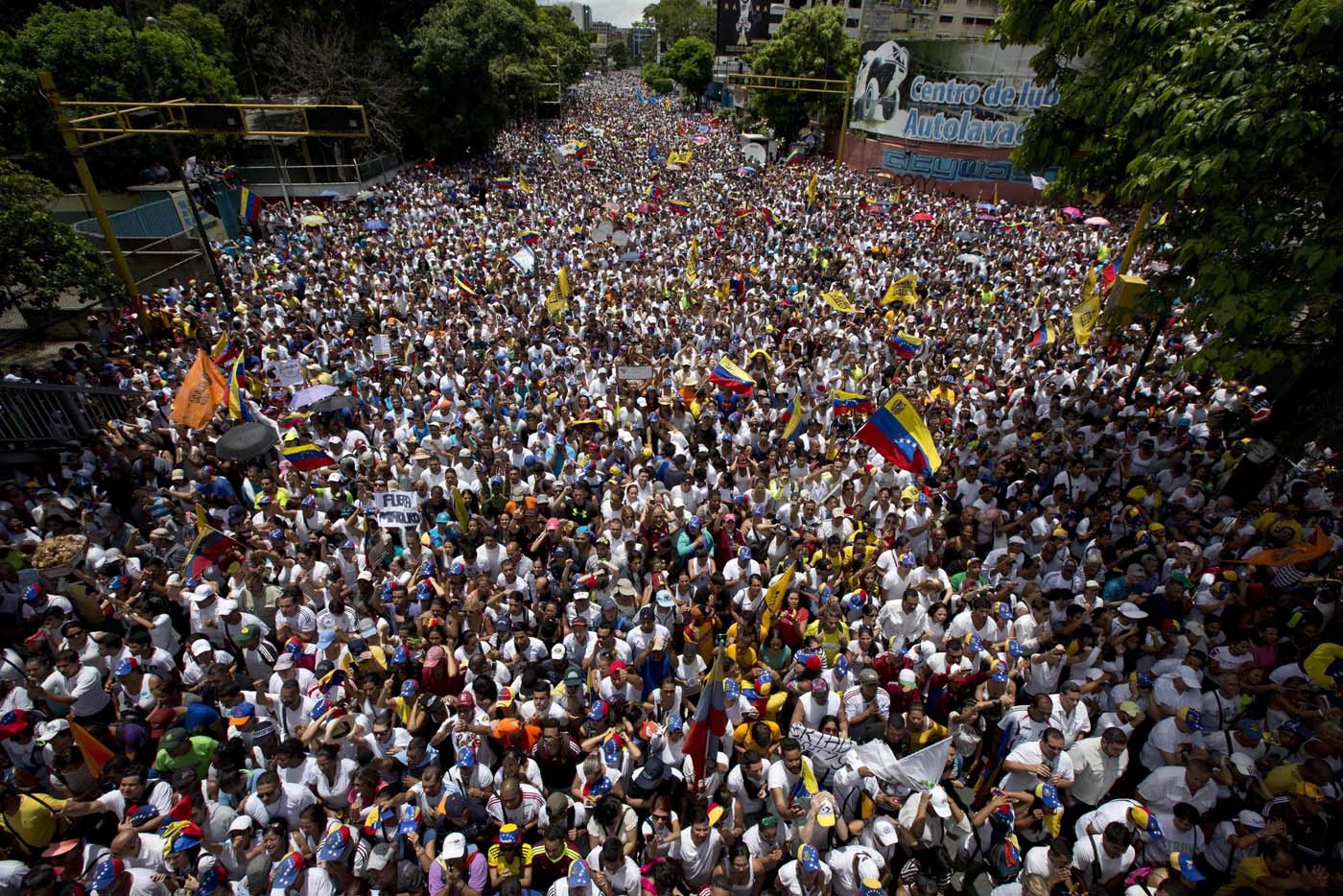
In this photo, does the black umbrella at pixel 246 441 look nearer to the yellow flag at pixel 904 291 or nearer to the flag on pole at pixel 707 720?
the flag on pole at pixel 707 720

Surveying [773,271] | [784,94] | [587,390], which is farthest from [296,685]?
[784,94]

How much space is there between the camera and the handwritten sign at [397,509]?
23.0 ft

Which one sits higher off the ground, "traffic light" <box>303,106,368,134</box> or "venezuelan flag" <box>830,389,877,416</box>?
"traffic light" <box>303,106,368,134</box>

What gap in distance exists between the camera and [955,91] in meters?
30.2

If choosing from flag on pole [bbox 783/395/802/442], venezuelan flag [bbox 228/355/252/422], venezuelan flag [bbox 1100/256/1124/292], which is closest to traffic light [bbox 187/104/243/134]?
venezuelan flag [bbox 228/355/252/422]

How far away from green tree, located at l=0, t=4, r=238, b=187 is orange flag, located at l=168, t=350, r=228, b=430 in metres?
14.0

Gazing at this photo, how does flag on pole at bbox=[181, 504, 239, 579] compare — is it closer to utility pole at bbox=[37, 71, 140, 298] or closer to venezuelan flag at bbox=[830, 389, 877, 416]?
venezuelan flag at bbox=[830, 389, 877, 416]

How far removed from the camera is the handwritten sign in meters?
7.00

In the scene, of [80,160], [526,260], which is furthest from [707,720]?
[80,160]

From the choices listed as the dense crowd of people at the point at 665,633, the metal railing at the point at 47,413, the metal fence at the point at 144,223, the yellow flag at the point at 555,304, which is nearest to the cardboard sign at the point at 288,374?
the dense crowd of people at the point at 665,633

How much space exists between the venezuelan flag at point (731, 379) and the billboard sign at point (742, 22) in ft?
216

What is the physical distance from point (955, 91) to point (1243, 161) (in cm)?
2924

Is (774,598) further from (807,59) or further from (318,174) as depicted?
(807,59)

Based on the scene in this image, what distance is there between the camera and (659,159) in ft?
118
